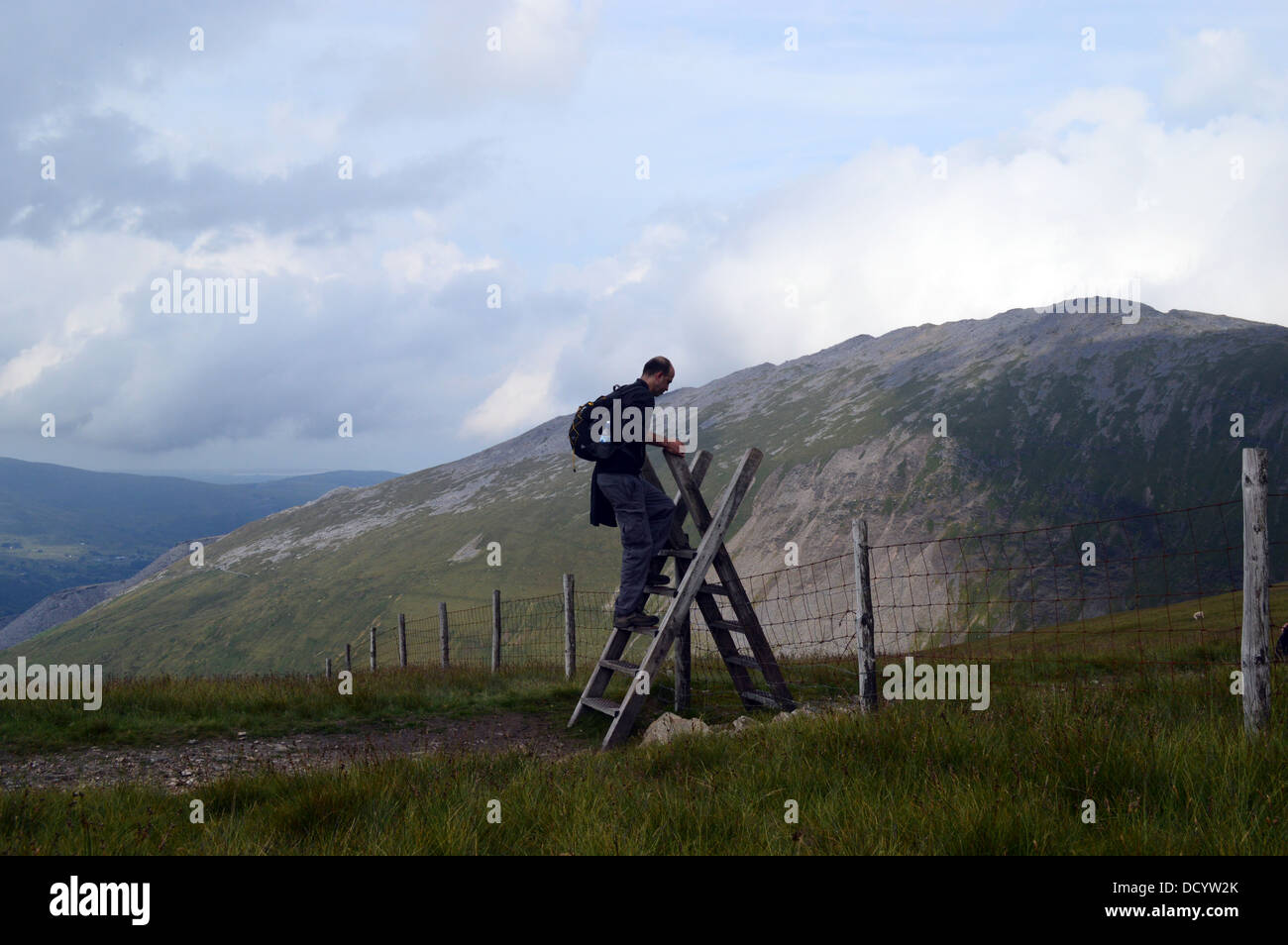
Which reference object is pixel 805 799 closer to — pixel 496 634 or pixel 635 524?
pixel 635 524

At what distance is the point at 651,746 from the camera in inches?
255

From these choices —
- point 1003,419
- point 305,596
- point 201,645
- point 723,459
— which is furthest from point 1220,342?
point 201,645

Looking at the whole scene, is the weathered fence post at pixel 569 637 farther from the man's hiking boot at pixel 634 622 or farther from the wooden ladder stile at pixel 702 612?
the man's hiking boot at pixel 634 622

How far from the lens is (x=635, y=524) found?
8828mm

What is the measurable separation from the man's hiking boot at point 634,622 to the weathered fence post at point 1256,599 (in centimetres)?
535


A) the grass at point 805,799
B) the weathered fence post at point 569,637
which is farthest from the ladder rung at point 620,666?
the weathered fence post at point 569,637

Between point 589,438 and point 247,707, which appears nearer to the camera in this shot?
point 589,438

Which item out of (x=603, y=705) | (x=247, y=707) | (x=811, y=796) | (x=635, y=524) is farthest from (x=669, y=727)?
→ (x=247, y=707)

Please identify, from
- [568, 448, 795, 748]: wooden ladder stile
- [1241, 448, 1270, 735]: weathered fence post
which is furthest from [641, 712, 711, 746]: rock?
[1241, 448, 1270, 735]: weathered fence post

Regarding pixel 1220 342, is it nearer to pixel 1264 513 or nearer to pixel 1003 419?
pixel 1003 419

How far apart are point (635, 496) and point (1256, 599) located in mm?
5409

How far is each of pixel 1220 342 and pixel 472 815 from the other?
166 metres

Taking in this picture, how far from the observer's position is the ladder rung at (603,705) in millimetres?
8680

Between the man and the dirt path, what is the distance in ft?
5.88
